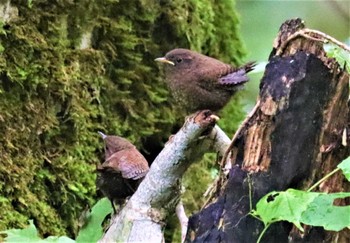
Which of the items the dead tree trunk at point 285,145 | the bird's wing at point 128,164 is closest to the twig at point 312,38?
the dead tree trunk at point 285,145

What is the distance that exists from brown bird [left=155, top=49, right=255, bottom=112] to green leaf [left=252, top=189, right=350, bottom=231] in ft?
2.68

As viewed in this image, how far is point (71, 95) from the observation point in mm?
2576

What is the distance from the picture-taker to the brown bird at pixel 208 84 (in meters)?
2.32

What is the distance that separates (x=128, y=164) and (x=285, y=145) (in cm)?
60

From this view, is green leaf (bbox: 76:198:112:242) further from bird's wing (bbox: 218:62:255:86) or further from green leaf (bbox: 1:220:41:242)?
bird's wing (bbox: 218:62:255:86)

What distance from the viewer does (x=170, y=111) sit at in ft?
10.2

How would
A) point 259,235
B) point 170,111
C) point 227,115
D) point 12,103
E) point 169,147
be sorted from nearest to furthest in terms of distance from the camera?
point 259,235
point 169,147
point 12,103
point 170,111
point 227,115

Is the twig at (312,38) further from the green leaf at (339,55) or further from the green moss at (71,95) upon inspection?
the green moss at (71,95)

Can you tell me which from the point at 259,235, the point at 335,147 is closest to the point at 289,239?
the point at 259,235

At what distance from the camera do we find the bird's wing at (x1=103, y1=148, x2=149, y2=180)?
2.07 metres

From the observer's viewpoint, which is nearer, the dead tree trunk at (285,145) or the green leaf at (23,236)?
the dead tree trunk at (285,145)

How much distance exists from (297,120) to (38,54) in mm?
1132

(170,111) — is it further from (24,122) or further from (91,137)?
(24,122)

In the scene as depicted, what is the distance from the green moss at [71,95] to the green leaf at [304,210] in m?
1.09
